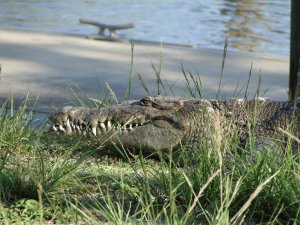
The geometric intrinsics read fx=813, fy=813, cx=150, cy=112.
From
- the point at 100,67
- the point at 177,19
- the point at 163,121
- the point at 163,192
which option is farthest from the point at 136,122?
the point at 177,19

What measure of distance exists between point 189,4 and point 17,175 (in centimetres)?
1775

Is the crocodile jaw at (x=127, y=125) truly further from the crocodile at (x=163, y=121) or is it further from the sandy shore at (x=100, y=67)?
the sandy shore at (x=100, y=67)

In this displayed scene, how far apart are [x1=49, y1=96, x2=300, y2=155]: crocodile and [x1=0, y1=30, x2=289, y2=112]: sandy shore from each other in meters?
2.15

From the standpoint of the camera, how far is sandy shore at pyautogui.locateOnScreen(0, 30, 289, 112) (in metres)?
9.21

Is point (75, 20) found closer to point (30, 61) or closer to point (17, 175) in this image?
point (30, 61)

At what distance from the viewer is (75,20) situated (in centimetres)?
1783

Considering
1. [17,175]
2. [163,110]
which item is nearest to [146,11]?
[163,110]

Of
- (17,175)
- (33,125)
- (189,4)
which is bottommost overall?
(189,4)

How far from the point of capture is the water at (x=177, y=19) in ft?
52.3

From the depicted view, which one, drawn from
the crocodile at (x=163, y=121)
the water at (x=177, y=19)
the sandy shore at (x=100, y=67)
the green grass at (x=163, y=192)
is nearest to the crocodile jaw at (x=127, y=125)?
the crocodile at (x=163, y=121)

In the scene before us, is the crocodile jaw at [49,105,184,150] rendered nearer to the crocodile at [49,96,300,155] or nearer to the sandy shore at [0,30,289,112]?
the crocodile at [49,96,300,155]

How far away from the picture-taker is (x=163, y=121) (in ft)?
20.5

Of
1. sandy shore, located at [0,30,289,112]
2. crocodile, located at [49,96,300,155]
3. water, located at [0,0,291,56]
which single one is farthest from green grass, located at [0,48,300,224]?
water, located at [0,0,291,56]

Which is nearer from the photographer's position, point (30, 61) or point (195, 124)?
point (195, 124)
